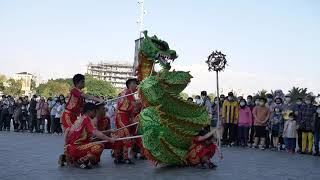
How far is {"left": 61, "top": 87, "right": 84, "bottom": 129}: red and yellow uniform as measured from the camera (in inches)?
377

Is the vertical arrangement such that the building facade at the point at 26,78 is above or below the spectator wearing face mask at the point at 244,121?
above

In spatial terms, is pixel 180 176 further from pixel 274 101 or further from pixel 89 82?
pixel 89 82

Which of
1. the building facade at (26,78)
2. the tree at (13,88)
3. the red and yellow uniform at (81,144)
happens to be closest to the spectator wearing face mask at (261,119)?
the red and yellow uniform at (81,144)

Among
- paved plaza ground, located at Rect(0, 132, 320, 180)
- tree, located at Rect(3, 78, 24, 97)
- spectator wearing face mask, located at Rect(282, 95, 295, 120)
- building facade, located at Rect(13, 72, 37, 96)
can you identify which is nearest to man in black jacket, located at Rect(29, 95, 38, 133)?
paved plaza ground, located at Rect(0, 132, 320, 180)

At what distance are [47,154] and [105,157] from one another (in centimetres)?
149

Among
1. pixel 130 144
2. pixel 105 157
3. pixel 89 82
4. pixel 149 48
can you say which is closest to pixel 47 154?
pixel 105 157

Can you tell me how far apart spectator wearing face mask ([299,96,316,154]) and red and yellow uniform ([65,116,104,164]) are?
25.9ft

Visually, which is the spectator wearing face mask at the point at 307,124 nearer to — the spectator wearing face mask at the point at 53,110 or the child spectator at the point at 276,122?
the child spectator at the point at 276,122

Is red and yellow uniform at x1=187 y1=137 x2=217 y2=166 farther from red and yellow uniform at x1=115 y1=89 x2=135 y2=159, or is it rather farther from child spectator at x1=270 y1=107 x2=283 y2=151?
child spectator at x1=270 y1=107 x2=283 y2=151

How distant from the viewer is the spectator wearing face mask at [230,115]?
53.6 feet

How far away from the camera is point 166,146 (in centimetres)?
876

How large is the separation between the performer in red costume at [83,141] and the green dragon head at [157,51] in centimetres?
169

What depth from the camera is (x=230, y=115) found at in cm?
1639

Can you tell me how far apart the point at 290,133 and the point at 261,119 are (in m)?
1.23
